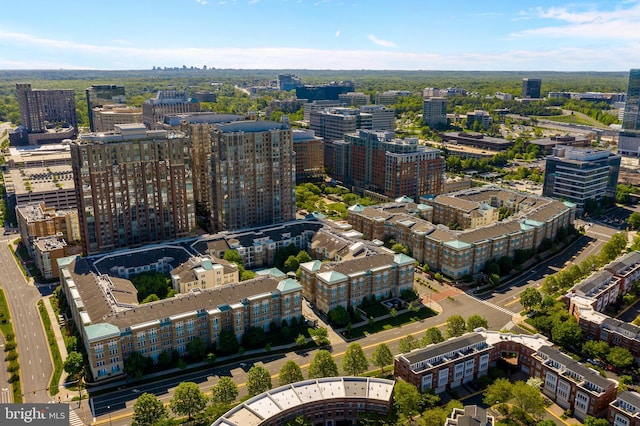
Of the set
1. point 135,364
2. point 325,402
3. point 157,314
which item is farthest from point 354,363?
point 135,364

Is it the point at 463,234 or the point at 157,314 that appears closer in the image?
the point at 157,314

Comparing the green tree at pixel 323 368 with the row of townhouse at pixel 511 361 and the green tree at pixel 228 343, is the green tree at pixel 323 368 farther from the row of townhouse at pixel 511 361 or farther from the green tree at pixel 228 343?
the green tree at pixel 228 343

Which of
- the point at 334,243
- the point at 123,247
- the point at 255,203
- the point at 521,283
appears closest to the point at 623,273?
the point at 521,283

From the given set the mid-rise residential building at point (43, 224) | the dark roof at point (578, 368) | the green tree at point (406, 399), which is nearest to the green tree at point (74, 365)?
the green tree at point (406, 399)

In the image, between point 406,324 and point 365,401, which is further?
point 406,324

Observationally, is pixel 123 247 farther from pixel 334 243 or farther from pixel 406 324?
pixel 406 324

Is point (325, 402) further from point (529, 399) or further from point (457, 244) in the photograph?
point (457, 244)

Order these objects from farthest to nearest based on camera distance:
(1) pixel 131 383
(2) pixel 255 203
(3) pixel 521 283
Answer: (2) pixel 255 203 < (3) pixel 521 283 < (1) pixel 131 383
